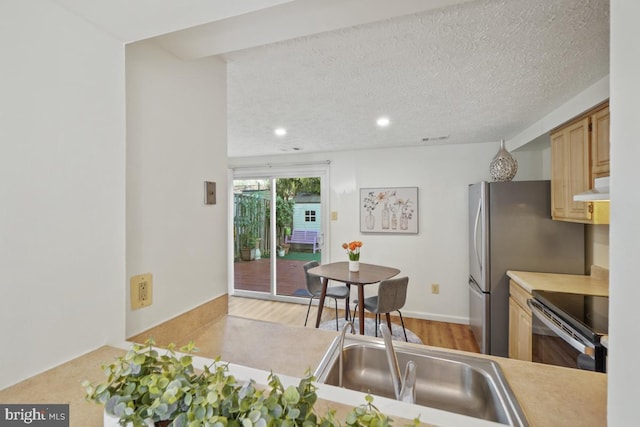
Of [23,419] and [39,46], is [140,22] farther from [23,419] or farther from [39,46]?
[23,419]

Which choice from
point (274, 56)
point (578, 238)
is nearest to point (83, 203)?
point (274, 56)

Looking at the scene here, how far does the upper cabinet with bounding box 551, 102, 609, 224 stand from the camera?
1768 millimetres

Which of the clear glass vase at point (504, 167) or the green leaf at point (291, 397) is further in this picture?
the clear glass vase at point (504, 167)

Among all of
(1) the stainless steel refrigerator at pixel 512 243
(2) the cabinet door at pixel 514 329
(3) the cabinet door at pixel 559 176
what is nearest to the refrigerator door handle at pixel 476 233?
(1) the stainless steel refrigerator at pixel 512 243

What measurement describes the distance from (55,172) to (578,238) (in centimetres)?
330

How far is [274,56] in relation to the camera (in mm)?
1443

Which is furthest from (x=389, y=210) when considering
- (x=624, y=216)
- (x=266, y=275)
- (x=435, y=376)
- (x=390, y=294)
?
(x=624, y=216)

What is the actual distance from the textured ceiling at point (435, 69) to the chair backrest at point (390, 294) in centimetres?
149

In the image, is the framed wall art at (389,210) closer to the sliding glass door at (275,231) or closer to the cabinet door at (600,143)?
the sliding glass door at (275,231)

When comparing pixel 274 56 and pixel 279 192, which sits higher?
pixel 274 56

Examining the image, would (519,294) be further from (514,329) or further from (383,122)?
(383,122)

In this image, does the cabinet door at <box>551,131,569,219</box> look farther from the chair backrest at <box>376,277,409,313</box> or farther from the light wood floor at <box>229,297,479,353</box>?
the light wood floor at <box>229,297,479,353</box>

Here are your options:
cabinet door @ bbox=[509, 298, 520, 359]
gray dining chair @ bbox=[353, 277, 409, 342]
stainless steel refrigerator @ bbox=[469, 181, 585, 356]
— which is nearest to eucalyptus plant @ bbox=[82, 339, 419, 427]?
gray dining chair @ bbox=[353, 277, 409, 342]

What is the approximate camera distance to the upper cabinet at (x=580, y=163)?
5.80 ft
